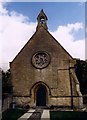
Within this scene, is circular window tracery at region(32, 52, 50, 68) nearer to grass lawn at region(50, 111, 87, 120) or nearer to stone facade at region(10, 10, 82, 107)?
stone facade at region(10, 10, 82, 107)

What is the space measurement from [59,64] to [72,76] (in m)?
2.12

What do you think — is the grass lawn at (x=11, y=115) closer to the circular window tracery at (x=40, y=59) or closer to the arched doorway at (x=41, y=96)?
the arched doorway at (x=41, y=96)

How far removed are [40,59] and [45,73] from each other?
1.92 meters

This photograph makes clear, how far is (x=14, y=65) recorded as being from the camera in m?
35.0

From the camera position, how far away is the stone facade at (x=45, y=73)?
3319cm

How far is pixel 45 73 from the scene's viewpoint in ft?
112

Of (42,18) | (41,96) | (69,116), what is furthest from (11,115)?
(42,18)

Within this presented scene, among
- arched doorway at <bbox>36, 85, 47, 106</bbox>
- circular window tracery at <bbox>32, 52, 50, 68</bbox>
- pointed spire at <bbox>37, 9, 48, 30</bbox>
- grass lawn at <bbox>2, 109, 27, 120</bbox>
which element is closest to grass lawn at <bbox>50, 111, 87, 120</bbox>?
grass lawn at <bbox>2, 109, 27, 120</bbox>

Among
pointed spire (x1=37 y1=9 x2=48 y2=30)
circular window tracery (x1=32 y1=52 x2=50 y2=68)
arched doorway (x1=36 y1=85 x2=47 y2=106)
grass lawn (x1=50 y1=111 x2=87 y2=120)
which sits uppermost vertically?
pointed spire (x1=37 y1=9 x2=48 y2=30)

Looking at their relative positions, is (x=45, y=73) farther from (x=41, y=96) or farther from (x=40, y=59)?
(x=41, y=96)

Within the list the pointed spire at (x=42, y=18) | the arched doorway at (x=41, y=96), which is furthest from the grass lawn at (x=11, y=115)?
the pointed spire at (x=42, y=18)

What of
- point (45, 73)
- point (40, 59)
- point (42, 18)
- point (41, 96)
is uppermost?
point (42, 18)

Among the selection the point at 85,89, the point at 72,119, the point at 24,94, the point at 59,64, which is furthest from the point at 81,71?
the point at 72,119

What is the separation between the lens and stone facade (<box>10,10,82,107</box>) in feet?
109
